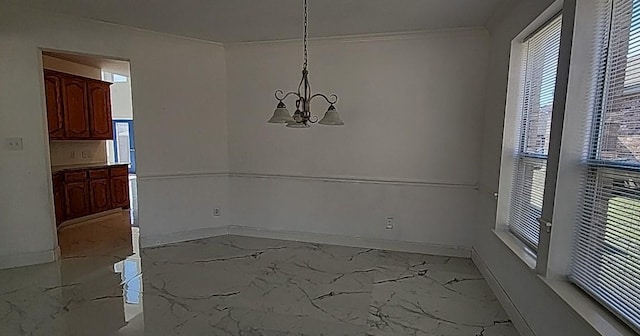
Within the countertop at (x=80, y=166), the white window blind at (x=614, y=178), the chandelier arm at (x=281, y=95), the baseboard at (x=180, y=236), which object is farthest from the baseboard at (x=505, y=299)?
the countertop at (x=80, y=166)

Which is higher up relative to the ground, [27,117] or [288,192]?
[27,117]

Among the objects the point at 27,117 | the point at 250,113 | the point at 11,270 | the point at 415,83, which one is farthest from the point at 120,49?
Result: the point at 415,83

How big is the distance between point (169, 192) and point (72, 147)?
2602 mm

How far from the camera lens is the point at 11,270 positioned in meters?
3.50

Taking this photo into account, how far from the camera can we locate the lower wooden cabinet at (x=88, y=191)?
5.07 m

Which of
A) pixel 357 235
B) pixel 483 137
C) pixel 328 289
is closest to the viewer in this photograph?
pixel 328 289

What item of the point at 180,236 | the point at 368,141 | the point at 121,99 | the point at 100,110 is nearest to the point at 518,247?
the point at 368,141

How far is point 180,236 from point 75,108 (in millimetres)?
2800

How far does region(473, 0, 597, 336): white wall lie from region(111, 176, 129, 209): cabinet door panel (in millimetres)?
5626

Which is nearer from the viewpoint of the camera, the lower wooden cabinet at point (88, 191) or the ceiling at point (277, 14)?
the ceiling at point (277, 14)

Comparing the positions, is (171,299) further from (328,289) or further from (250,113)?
(250,113)

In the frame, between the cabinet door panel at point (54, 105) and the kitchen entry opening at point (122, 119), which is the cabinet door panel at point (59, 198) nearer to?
the cabinet door panel at point (54, 105)

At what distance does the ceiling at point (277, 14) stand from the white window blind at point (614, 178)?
1526mm

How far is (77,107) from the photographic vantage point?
540 cm
